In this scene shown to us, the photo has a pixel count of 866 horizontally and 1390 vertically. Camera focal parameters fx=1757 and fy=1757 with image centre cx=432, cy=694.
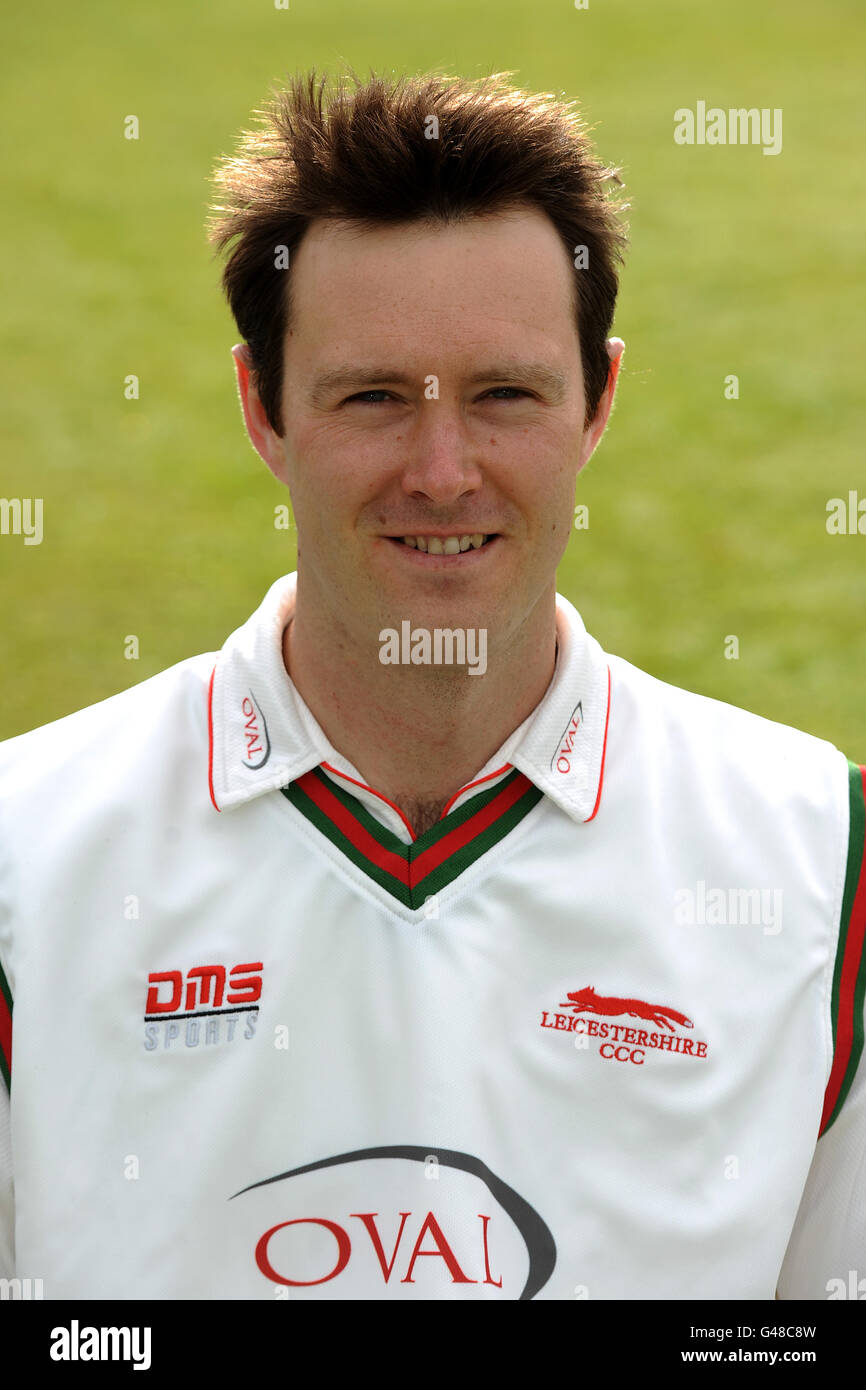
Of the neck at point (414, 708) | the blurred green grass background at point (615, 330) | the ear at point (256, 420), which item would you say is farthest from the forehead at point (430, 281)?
the blurred green grass background at point (615, 330)

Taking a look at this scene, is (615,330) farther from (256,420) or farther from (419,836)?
(419,836)

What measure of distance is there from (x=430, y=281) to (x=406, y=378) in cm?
13

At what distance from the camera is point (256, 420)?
8.72ft

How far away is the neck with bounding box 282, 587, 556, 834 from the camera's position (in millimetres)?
2469

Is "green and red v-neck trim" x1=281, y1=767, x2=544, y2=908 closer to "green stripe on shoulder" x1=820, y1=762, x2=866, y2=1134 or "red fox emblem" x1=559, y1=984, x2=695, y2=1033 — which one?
"red fox emblem" x1=559, y1=984, x2=695, y2=1033

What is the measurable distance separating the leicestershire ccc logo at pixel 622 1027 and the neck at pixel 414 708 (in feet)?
1.10

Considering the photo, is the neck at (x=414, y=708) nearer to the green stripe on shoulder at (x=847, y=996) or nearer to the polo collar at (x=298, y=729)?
the polo collar at (x=298, y=729)

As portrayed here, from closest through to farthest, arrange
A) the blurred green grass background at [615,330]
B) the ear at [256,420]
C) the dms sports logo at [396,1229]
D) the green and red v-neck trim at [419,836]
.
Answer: the dms sports logo at [396,1229] < the green and red v-neck trim at [419,836] < the ear at [256,420] < the blurred green grass background at [615,330]

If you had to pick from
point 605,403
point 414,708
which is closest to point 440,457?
point 414,708

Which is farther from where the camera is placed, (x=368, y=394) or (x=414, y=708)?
(x=414, y=708)

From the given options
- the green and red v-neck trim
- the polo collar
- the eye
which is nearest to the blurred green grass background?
the polo collar

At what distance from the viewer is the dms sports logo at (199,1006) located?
2.36 m
